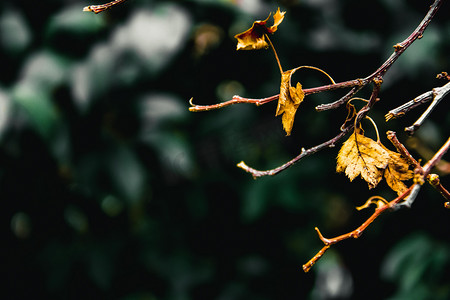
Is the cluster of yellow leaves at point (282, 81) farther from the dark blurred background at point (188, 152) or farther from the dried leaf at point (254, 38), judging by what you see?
the dark blurred background at point (188, 152)

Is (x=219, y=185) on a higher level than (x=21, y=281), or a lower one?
higher

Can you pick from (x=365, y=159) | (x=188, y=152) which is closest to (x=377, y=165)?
(x=365, y=159)

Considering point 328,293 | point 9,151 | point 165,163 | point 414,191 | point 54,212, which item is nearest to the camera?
point 414,191

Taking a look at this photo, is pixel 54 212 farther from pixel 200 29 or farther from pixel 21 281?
pixel 200 29

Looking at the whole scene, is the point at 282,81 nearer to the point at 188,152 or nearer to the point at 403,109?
the point at 403,109

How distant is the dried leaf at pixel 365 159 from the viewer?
0.96ft

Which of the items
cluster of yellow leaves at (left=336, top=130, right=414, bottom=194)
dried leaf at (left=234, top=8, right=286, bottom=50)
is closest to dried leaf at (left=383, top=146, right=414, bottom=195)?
cluster of yellow leaves at (left=336, top=130, right=414, bottom=194)

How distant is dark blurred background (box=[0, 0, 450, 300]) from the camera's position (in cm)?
91

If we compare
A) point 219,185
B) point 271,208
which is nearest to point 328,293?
point 271,208

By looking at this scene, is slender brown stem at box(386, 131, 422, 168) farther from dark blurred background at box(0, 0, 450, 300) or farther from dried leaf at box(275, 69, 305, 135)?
dark blurred background at box(0, 0, 450, 300)

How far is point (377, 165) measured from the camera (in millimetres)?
292

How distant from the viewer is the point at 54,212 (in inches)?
43.0

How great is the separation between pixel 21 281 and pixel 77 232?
0.17m

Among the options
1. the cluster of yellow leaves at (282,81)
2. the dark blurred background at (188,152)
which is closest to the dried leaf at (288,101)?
the cluster of yellow leaves at (282,81)
